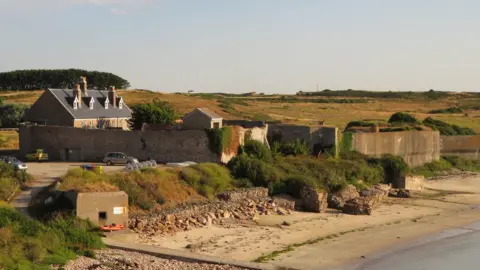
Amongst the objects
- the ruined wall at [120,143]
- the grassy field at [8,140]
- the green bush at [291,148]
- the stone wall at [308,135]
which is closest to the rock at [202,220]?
the ruined wall at [120,143]

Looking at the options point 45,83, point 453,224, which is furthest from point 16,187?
point 45,83

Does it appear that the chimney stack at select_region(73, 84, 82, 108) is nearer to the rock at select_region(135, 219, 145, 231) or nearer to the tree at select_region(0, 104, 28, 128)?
the tree at select_region(0, 104, 28, 128)

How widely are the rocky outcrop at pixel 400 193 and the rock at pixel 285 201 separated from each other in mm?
9093

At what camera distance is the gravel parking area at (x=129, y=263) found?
899 inches

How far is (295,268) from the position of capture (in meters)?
24.8

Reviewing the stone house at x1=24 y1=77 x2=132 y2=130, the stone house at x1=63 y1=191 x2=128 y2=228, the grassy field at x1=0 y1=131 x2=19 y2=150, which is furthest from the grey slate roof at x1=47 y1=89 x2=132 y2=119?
the stone house at x1=63 y1=191 x2=128 y2=228

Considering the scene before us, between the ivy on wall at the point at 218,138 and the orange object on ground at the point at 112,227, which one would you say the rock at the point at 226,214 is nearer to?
the orange object on ground at the point at 112,227

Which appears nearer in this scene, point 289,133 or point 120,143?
point 120,143

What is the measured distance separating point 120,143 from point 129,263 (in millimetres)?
18955

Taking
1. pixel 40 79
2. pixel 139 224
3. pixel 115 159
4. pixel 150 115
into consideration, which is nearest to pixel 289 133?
pixel 150 115

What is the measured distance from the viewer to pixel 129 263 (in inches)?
913

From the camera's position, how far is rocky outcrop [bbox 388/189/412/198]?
4319 cm

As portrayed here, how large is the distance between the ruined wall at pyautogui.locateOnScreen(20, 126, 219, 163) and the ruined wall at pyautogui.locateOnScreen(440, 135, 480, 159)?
27.4 meters

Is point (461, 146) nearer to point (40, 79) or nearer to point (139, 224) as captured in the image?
point (139, 224)
